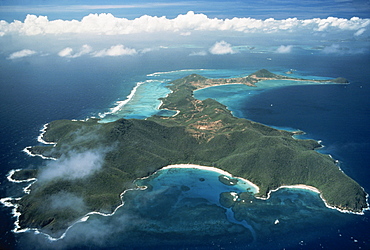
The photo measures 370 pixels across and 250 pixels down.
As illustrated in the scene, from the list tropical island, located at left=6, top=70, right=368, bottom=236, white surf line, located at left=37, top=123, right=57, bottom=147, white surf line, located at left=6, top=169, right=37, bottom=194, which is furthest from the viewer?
white surf line, located at left=37, top=123, right=57, bottom=147

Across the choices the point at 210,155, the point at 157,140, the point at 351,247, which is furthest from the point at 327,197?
the point at 157,140

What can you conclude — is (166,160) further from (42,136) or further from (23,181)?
(42,136)

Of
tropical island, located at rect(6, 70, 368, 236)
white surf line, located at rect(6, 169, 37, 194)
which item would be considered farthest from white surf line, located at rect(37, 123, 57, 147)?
white surf line, located at rect(6, 169, 37, 194)

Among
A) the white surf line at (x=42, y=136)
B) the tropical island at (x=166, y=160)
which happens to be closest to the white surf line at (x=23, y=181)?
the tropical island at (x=166, y=160)

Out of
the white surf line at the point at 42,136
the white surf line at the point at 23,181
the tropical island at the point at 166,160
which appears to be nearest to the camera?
the tropical island at the point at 166,160

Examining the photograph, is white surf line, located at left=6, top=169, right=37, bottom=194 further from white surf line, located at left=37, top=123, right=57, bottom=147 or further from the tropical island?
white surf line, located at left=37, top=123, right=57, bottom=147

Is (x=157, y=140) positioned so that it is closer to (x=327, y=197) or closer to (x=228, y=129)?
(x=228, y=129)

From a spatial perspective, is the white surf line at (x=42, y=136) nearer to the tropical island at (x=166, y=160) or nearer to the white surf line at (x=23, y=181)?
the tropical island at (x=166, y=160)

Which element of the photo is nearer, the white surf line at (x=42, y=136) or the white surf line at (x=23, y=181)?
the white surf line at (x=23, y=181)

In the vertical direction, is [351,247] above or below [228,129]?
below
